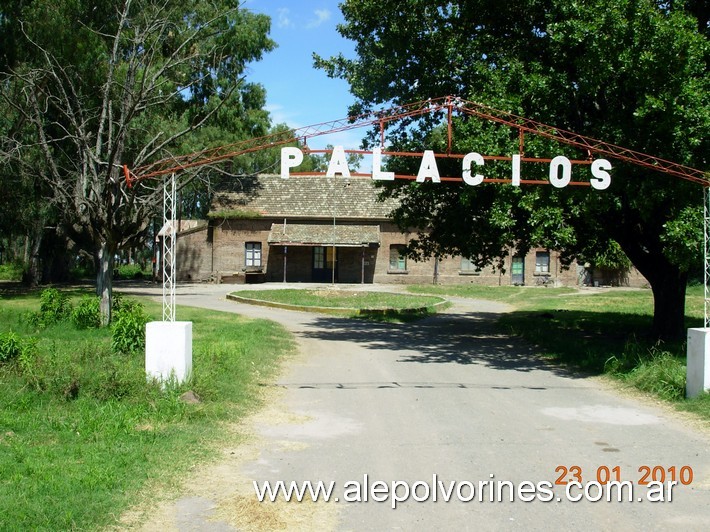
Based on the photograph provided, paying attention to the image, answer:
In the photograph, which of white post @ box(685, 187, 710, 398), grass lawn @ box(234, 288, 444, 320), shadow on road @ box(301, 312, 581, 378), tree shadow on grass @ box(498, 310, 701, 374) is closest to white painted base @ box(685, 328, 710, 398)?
white post @ box(685, 187, 710, 398)

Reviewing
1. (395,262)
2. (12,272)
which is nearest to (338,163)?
(395,262)

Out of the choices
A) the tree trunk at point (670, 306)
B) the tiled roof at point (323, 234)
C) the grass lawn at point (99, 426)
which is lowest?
the grass lawn at point (99, 426)

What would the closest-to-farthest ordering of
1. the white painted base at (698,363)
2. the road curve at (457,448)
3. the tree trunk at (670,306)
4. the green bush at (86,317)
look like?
the road curve at (457,448)
the white painted base at (698,363)
the tree trunk at (670,306)
the green bush at (86,317)

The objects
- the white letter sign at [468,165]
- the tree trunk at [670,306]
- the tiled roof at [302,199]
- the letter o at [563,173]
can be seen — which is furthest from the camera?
the tiled roof at [302,199]

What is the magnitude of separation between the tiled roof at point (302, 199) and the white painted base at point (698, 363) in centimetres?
3361

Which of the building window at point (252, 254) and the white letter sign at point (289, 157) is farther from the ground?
the white letter sign at point (289, 157)

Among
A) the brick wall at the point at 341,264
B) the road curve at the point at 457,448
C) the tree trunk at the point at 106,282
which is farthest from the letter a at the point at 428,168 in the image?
the brick wall at the point at 341,264

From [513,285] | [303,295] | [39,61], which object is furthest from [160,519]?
[513,285]

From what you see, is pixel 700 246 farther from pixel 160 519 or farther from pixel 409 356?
pixel 160 519

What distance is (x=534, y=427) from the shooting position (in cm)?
894

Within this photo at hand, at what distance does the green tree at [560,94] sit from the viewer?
12953 millimetres

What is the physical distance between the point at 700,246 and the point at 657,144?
2.17 metres

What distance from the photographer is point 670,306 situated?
1648 cm

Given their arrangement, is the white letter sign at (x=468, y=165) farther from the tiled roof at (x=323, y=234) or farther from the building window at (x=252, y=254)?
the building window at (x=252, y=254)
